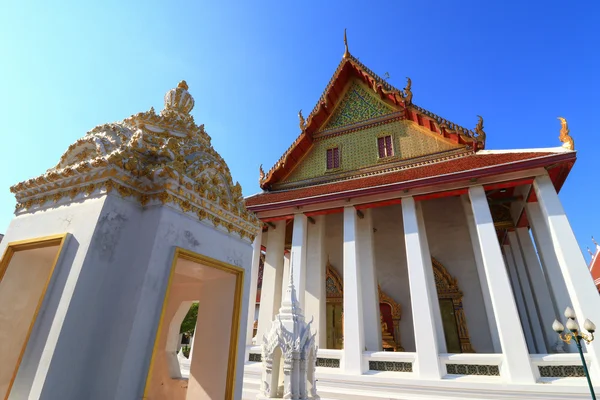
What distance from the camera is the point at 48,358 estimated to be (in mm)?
1358

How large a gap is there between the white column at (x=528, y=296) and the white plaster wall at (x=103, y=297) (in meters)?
9.73

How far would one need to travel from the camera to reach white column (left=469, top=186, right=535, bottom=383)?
5.10 meters

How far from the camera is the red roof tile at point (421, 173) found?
6296 mm

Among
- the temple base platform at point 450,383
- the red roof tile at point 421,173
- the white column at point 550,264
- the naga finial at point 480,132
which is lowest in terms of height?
the temple base platform at point 450,383

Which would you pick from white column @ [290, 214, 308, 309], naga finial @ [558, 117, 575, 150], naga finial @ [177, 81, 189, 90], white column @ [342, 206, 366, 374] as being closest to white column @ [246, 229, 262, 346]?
white column @ [290, 214, 308, 309]

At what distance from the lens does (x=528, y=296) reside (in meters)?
8.55

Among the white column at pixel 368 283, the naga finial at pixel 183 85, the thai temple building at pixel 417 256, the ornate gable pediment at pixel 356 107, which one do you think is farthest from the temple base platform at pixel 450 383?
the ornate gable pediment at pixel 356 107

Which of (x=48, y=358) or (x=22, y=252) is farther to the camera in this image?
(x=22, y=252)

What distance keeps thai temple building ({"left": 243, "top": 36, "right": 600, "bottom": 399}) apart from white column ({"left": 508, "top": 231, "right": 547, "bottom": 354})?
1.5 inches

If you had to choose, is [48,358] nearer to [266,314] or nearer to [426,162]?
[266,314]

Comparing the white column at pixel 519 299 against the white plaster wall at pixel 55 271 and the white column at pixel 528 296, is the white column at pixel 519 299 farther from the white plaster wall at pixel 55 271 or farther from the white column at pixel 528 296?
the white plaster wall at pixel 55 271

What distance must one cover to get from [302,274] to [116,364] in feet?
20.6

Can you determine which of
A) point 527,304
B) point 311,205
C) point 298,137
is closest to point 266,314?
point 311,205

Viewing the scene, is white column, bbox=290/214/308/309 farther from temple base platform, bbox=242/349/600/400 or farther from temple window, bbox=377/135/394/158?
temple window, bbox=377/135/394/158
